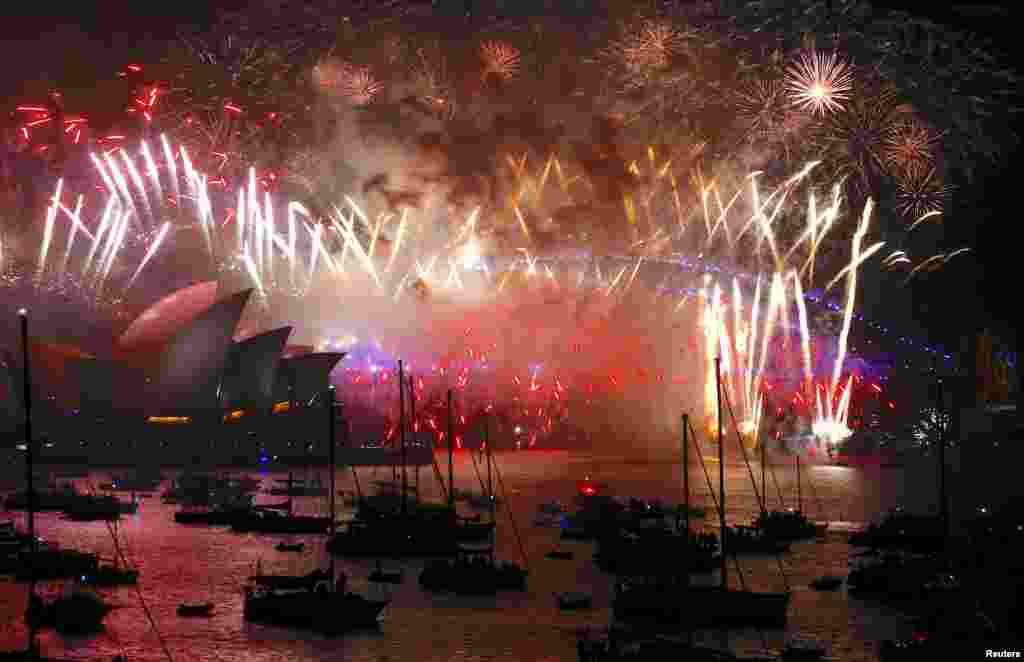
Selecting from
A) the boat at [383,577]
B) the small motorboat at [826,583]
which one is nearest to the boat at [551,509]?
the boat at [383,577]

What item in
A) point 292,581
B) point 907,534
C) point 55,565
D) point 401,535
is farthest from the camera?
point 907,534

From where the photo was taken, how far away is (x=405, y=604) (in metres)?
38.7

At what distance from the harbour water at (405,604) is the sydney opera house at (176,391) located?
55.9ft

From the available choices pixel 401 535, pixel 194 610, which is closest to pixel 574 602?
pixel 194 610

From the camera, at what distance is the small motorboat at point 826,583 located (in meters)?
41.3

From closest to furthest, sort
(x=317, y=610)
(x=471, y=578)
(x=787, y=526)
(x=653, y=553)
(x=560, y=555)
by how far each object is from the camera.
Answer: (x=317, y=610)
(x=471, y=578)
(x=653, y=553)
(x=560, y=555)
(x=787, y=526)

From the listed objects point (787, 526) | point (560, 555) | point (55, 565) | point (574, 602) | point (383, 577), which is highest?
point (787, 526)

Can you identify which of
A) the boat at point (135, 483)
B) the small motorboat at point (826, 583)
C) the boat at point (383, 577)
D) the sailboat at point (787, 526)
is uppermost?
the boat at point (135, 483)

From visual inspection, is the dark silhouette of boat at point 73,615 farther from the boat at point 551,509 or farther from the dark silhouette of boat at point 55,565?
the boat at point 551,509

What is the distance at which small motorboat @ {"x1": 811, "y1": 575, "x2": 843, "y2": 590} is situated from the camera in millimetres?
41281

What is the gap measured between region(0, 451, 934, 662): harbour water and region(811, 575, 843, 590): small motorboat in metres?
0.23

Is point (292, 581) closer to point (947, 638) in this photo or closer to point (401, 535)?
point (401, 535)

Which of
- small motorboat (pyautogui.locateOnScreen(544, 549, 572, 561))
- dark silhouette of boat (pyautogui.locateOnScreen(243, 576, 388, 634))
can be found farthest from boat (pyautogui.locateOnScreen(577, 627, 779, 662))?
small motorboat (pyautogui.locateOnScreen(544, 549, 572, 561))

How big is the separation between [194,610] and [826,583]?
18.3 m
